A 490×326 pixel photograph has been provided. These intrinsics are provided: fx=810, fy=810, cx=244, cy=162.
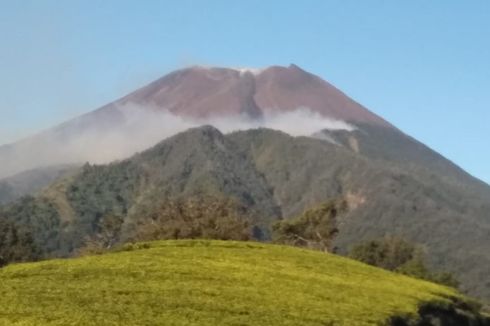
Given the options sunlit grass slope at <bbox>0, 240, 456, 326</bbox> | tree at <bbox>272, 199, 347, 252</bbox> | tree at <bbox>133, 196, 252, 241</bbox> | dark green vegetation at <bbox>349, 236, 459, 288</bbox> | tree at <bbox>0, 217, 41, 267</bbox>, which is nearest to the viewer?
sunlit grass slope at <bbox>0, 240, 456, 326</bbox>

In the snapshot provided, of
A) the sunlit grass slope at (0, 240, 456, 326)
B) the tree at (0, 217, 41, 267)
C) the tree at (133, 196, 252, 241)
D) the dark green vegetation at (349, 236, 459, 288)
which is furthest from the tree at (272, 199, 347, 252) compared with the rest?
the sunlit grass slope at (0, 240, 456, 326)

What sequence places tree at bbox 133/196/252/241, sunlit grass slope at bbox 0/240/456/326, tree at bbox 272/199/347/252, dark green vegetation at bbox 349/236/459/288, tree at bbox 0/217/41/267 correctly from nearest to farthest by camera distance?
Answer: sunlit grass slope at bbox 0/240/456/326
tree at bbox 133/196/252/241
tree at bbox 272/199/347/252
tree at bbox 0/217/41/267
dark green vegetation at bbox 349/236/459/288

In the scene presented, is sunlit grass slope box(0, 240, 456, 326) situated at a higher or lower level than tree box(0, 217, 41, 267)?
higher

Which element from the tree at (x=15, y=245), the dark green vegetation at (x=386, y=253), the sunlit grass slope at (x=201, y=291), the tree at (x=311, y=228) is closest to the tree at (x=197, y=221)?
the tree at (x=311, y=228)

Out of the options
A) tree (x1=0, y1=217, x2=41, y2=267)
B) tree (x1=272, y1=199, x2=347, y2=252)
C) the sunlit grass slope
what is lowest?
tree (x1=0, y1=217, x2=41, y2=267)

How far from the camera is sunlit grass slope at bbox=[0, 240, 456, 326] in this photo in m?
13.0

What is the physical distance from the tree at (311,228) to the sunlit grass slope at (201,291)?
48.4 m

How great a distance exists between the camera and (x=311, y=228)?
7381cm

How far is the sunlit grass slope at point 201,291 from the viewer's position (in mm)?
13023

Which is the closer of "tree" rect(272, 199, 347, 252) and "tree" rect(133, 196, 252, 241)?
"tree" rect(133, 196, 252, 241)

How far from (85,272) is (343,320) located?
5.69 m

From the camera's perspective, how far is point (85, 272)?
17359 millimetres

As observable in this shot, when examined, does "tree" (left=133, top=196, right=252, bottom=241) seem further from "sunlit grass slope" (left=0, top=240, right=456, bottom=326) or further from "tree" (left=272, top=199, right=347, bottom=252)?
"sunlit grass slope" (left=0, top=240, right=456, bottom=326)

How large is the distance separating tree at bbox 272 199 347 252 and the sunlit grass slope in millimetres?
48351
